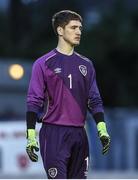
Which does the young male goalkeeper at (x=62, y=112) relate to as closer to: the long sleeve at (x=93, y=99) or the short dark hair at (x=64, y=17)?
the long sleeve at (x=93, y=99)

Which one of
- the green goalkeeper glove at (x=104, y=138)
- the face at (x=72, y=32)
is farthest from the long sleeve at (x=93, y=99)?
the face at (x=72, y=32)

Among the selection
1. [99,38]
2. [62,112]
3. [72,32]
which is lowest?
[62,112]

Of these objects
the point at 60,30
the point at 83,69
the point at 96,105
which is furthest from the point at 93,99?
the point at 60,30

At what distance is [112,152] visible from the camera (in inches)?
779

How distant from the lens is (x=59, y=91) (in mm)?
6852

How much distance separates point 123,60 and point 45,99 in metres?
19.9

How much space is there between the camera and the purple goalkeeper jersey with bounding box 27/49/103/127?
22.5 feet

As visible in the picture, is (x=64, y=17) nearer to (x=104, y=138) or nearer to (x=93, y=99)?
(x=93, y=99)

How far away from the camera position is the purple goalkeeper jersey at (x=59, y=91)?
685 cm

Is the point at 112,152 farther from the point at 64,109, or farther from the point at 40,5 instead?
the point at 64,109

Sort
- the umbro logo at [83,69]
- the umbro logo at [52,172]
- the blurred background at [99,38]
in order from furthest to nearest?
the blurred background at [99,38] < the umbro logo at [83,69] < the umbro logo at [52,172]

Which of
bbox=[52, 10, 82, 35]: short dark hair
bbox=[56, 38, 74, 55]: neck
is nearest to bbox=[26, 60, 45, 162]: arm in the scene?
bbox=[56, 38, 74, 55]: neck

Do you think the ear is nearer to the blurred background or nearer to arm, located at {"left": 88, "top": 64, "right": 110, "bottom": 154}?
arm, located at {"left": 88, "top": 64, "right": 110, "bottom": 154}

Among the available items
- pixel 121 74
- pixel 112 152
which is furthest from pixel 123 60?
pixel 112 152
